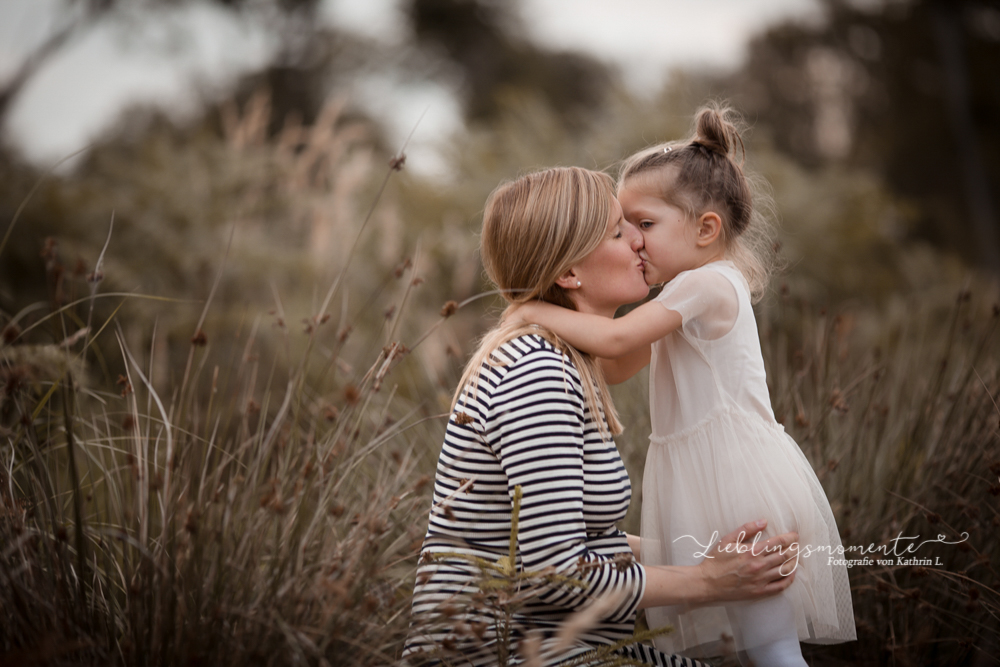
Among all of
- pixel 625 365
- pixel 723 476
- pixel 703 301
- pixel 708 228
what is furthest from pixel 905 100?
pixel 723 476

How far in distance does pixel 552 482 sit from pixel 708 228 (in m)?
0.95

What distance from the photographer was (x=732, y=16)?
1574 centimetres

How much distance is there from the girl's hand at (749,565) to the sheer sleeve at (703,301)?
1.68ft

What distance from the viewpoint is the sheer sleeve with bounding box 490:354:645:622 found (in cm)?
158

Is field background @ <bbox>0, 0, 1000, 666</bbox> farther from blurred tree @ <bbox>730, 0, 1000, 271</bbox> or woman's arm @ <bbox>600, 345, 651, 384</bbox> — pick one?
woman's arm @ <bbox>600, 345, 651, 384</bbox>

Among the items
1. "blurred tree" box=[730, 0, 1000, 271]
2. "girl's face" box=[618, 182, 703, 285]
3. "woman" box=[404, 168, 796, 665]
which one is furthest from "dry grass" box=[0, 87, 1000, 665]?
"blurred tree" box=[730, 0, 1000, 271]

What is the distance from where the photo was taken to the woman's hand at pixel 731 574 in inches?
66.1

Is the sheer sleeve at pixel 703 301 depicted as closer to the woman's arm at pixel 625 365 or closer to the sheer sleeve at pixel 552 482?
the woman's arm at pixel 625 365

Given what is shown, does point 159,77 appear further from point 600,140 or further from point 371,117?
point 371,117

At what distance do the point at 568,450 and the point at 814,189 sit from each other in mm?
7602

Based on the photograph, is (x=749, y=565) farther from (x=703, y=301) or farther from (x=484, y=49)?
(x=484, y=49)

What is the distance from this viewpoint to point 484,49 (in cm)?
2192

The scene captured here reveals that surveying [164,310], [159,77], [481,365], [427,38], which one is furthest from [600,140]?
[427,38]

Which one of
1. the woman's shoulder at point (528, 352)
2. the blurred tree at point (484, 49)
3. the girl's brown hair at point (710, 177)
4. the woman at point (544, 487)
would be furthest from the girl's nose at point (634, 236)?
the blurred tree at point (484, 49)
